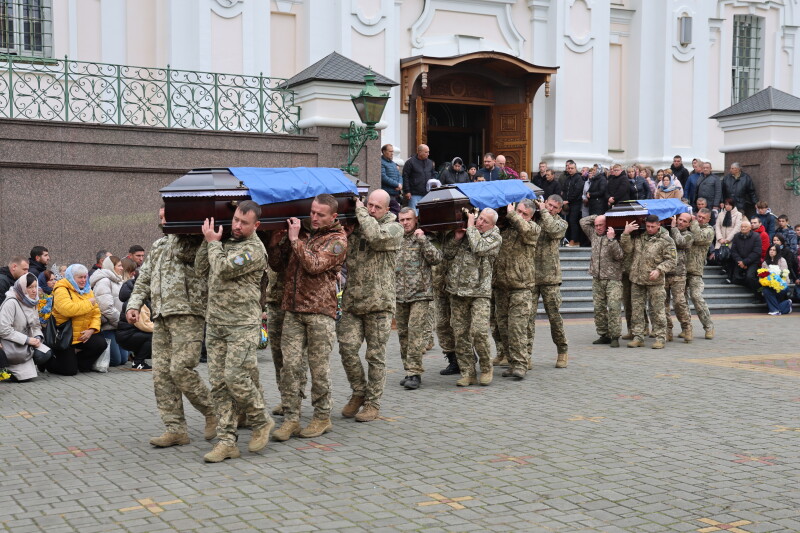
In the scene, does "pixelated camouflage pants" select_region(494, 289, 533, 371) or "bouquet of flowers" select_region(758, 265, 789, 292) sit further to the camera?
"bouquet of flowers" select_region(758, 265, 789, 292)

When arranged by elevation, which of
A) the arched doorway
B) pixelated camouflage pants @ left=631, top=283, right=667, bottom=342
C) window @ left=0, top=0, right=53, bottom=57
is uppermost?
window @ left=0, top=0, right=53, bottom=57

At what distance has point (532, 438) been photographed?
7.27 m

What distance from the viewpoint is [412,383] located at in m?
9.48

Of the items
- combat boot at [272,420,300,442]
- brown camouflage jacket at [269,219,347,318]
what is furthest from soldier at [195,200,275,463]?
brown camouflage jacket at [269,219,347,318]

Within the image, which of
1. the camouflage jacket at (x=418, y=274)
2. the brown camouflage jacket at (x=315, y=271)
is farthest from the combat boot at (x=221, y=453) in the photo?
the camouflage jacket at (x=418, y=274)

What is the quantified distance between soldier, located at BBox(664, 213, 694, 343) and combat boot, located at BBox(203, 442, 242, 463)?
833 cm

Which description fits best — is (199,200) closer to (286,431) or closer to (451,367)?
(286,431)

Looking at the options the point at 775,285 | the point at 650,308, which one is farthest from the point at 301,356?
the point at 775,285

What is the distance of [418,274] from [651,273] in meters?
4.39

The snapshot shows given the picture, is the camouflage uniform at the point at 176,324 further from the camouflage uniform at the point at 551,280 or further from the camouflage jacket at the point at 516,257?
the camouflage uniform at the point at 551,280

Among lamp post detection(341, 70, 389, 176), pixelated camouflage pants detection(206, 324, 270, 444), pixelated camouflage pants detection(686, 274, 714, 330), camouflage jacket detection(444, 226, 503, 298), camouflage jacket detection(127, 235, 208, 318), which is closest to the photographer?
pixelated camouflage pants detection(206, 324, 270, 444)

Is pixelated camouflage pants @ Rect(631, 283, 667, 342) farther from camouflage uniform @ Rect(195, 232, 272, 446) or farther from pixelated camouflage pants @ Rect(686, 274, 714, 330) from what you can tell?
camouflage uniform @ Rect(195, 232, 272, 446)

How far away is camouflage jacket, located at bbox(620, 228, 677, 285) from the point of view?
1282cm

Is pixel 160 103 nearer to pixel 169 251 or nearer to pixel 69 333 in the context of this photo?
pixel 69 333
